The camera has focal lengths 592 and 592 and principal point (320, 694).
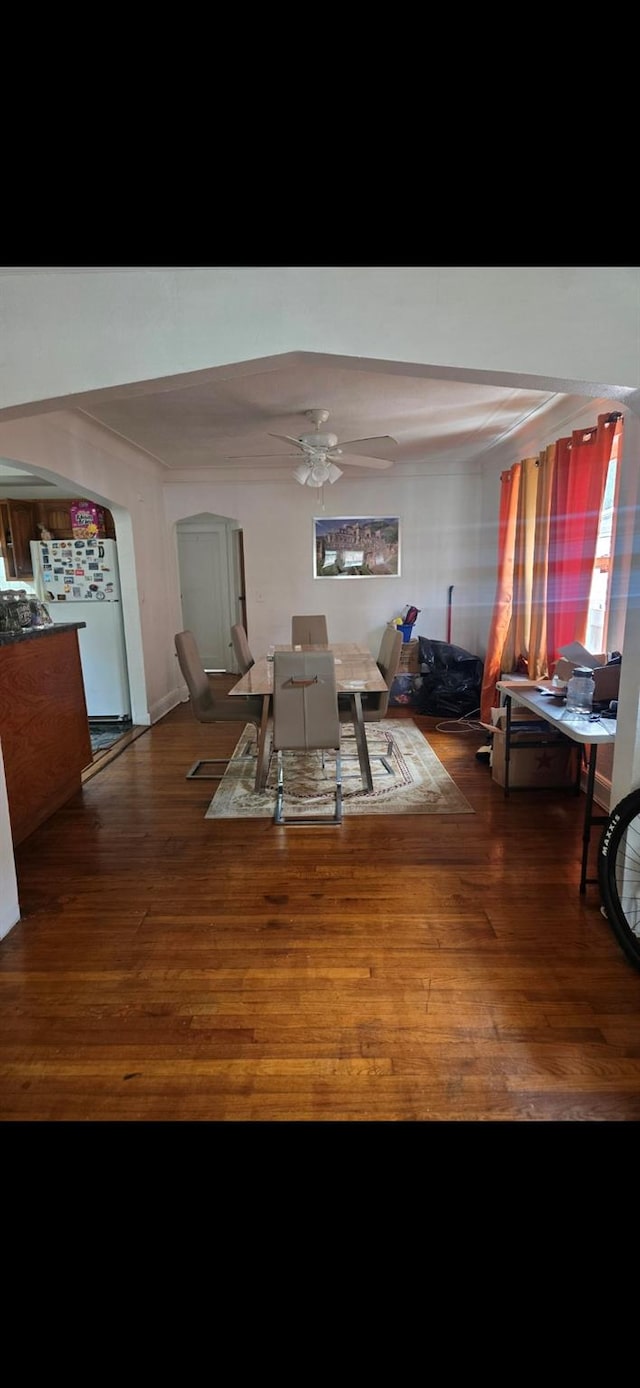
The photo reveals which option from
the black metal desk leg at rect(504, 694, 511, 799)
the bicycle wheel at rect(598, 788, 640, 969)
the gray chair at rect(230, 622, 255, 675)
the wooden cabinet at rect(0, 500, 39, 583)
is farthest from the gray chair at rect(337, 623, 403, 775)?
the wooden cabinet at rect(0, 500, 39, 583)

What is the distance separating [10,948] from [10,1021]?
0.40 metres

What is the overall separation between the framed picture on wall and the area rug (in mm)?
2268

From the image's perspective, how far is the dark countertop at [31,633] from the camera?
2.83 m

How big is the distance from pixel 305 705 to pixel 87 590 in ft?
9.63

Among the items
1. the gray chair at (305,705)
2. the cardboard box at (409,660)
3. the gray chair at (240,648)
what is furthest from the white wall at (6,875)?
the cardboard box at (409,660)

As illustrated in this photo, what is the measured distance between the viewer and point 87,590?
5141mm

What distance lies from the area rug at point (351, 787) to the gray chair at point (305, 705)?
0.71ft

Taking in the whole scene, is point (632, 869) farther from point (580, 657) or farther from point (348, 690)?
point (348, 690)

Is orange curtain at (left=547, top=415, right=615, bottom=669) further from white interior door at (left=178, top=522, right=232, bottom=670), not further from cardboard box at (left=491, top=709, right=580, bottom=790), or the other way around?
white interior door at (left=178, top=522, right=232, bottom=670)

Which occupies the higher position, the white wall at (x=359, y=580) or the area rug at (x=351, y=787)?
the white wall at (x=359, y=580)

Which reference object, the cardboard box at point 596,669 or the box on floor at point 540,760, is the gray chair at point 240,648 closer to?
the box on floor at point 540,760

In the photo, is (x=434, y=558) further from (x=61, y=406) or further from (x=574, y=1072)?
(x=574, y=1072)

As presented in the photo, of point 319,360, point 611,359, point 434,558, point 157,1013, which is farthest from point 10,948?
point 434,558

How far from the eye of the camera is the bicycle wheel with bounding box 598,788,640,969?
201 centimetres
